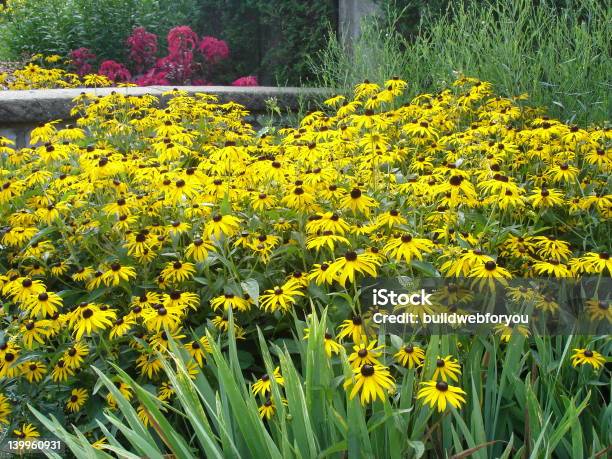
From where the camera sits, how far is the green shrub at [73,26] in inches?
292

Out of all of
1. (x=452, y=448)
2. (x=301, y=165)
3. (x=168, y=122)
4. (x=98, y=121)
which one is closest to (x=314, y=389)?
(x=452, y=448)

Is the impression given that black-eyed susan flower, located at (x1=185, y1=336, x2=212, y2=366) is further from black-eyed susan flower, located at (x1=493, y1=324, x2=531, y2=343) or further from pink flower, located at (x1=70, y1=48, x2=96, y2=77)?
pink flower, located at (x1=70, y1=48, x2=96, y2=77)

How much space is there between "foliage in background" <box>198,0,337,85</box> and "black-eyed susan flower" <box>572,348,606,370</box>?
5934 millimetres

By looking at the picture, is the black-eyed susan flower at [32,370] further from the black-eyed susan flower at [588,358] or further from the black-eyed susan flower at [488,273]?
the black-eyed susan flower at [588,358]

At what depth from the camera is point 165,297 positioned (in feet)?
7.16

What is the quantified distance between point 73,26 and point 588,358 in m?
6.75

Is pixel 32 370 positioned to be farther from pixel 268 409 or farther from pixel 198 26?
pixel 198 26

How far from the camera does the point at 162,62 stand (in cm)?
704

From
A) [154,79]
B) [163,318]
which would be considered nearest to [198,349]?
[163,318]

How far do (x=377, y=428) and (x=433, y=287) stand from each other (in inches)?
23.2

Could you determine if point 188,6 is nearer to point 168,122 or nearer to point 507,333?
point 168,122

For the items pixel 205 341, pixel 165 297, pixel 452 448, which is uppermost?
pixel 165 297

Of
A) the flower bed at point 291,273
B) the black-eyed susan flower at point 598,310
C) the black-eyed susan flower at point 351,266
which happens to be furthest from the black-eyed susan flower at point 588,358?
the black-eyed susan flower at point 351,266

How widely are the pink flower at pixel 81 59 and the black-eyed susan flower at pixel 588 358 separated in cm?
609
